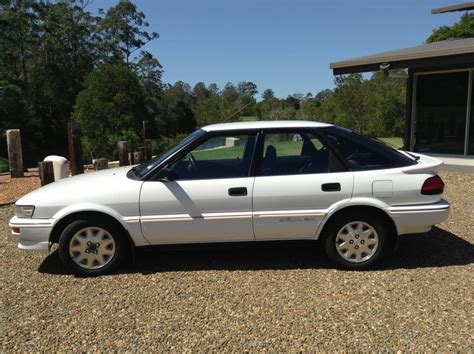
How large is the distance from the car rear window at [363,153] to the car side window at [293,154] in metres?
0.16

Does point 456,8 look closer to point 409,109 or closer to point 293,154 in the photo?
point 409,109

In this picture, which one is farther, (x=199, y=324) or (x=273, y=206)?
(x=273, y=206)

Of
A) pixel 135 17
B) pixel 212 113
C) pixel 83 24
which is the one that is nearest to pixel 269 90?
pixel 212 113

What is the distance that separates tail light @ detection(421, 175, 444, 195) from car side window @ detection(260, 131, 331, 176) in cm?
101

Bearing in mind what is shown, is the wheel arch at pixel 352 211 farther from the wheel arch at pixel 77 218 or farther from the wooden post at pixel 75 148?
the wooden post at pixel 75 148

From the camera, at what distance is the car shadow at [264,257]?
4648 mm

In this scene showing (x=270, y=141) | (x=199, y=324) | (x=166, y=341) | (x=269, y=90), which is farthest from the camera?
(x=269, y=90)

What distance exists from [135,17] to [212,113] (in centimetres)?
2257

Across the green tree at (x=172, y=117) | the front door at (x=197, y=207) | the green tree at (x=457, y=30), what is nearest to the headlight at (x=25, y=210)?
the front door at (x=197, y=207)

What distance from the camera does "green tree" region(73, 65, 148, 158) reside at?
105 feet

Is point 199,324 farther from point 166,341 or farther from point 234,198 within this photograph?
point 234,198

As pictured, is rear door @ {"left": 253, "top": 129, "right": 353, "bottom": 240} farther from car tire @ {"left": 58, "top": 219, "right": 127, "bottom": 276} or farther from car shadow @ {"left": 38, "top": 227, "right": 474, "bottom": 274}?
car tire @ {"left": 58, "top": 219, "right": 127, "bottom": 276}

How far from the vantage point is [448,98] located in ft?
39.6

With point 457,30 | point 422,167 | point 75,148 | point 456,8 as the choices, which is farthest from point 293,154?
point 457,30
